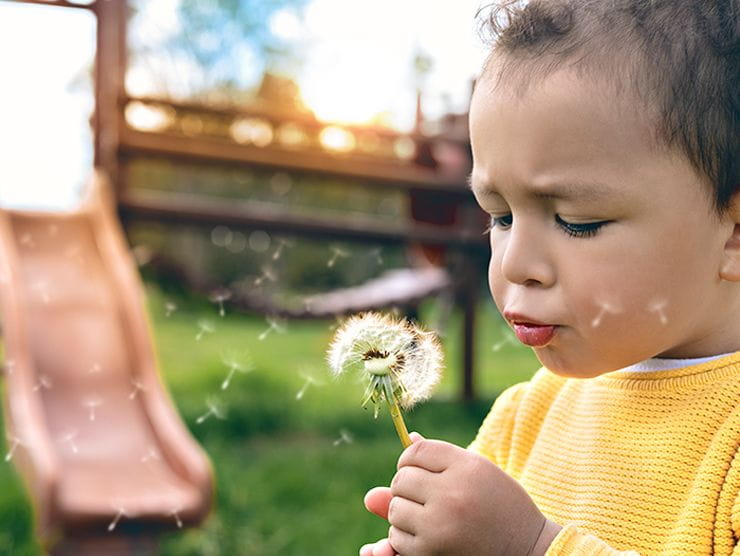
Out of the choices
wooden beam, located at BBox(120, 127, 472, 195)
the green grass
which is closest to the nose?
the green grass

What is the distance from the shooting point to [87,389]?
3.26 metres

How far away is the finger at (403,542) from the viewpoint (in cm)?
85

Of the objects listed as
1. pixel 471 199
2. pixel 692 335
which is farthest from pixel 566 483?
pixel 471 199

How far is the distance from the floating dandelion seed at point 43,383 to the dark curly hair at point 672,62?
2.60 m

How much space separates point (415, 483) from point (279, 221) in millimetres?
3547

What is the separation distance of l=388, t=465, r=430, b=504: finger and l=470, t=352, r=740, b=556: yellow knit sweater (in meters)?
0.12

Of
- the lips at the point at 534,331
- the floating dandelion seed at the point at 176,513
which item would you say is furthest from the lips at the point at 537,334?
the floating dandelion seed at the point at 176,513

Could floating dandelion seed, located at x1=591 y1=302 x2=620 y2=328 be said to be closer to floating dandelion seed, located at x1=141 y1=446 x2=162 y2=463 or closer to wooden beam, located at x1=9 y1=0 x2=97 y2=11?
floating dandelion seed, located at x1=141 y1=446 x2=162 y2=463

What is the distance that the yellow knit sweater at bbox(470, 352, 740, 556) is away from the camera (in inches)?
34.5

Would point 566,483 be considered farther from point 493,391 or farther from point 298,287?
point 298,287

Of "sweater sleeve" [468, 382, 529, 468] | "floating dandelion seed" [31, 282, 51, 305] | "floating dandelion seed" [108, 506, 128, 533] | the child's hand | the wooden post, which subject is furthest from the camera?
the wooden post

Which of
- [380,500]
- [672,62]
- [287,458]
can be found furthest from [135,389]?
[672,62]

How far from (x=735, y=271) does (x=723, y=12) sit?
24 centimetres

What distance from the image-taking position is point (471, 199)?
491cm
